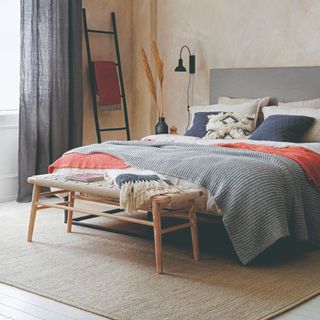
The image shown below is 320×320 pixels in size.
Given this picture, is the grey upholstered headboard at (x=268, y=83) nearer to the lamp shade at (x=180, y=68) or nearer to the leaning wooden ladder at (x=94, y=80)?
the lamp shade at (x=180, y=68)

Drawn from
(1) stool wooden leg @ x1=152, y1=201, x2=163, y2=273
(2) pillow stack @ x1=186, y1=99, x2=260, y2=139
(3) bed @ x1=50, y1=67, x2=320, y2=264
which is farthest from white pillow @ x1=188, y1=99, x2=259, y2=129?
(1) stool wooden leg @ x1=152, y1=201, x2=163, y2=273

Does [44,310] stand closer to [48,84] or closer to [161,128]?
[48,84]

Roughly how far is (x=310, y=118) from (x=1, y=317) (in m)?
3.06

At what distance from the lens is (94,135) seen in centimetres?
675

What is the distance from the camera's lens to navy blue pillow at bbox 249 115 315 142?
5.09 meters

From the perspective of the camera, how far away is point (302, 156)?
14.2 ft

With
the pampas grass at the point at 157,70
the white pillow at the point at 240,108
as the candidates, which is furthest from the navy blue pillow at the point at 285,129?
the pampas grass at the point at 157,70

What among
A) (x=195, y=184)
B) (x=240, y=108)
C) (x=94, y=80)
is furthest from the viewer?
(x=94, y=80)

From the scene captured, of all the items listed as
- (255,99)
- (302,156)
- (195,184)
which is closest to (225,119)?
(255,99)

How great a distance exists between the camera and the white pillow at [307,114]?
515 centimetres

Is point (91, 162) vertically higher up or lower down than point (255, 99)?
lower down

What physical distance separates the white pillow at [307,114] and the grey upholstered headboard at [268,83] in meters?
0.34

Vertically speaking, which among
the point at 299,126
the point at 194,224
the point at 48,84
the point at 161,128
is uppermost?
the point at 48,84

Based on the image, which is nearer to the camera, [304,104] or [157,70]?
[304,104]
